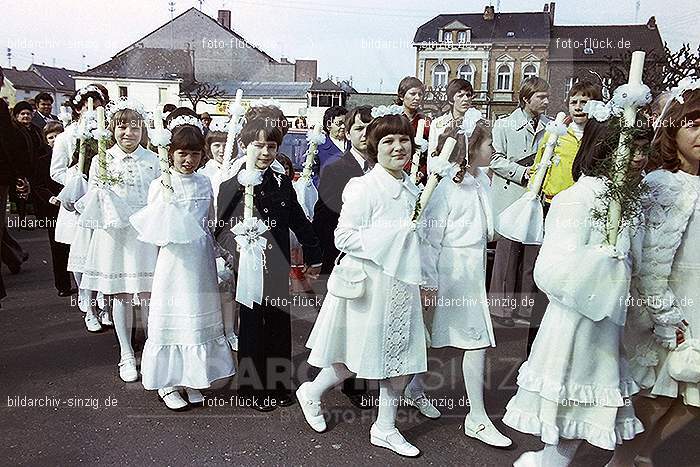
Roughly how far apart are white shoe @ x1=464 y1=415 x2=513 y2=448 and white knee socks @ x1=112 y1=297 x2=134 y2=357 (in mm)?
2600

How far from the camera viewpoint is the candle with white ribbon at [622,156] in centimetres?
275

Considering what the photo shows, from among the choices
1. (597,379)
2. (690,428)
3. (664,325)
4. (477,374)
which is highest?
(664,325)

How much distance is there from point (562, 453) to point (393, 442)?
1.01 metres

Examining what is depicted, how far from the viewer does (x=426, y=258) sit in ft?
11.6

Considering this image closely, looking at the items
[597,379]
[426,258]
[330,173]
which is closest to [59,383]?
[330,173]

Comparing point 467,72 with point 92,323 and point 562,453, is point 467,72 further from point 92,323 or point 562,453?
point 562,453

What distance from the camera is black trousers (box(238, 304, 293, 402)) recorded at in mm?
4035

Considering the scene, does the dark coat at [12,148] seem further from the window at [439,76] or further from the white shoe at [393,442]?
the window at [439,76]

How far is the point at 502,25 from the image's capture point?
20156 mm

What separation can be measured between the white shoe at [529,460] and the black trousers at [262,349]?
5.47 feet

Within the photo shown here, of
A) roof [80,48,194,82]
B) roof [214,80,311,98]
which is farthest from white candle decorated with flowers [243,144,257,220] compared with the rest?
roof [80,48,194,82]

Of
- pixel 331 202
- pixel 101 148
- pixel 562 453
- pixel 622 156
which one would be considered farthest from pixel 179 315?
pixel 622 156

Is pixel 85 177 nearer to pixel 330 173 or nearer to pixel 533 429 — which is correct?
pixel 330 173

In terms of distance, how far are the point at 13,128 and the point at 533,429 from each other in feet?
13.3
